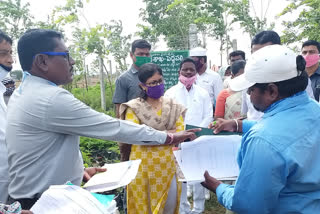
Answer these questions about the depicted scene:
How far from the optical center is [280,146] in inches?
56.1

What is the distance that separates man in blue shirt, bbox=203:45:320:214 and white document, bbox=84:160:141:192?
628mm

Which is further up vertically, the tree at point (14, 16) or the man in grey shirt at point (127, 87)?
the tree at point (14, 16)

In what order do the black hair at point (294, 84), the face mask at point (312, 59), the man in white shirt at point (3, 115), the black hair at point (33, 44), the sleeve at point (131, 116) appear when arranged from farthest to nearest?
the face mask at point (312, 59) → the sleeve at point (131, 116) → the man in white shirt at point (3, 115) → the black hair at point (33, 44) → the black hair at point (294, 84)

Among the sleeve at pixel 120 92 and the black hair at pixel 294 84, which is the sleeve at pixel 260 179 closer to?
the black hair at pixel 294 84

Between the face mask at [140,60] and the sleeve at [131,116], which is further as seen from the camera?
the face mask at [140,60]

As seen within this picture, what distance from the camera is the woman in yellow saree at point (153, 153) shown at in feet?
10.5

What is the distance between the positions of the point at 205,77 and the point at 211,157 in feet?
10.6

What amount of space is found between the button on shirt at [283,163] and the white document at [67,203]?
28.4 inches

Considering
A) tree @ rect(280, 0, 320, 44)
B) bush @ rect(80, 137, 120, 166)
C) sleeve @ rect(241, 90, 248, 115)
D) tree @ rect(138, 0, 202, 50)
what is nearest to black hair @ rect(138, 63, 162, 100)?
sleeve @ rect(241, 90, 248, 115)

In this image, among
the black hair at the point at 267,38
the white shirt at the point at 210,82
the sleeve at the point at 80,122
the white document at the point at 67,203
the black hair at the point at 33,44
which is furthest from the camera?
the white shirt at the point at 210,82

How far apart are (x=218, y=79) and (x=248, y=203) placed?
386cm

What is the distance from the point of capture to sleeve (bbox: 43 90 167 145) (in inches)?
69.6

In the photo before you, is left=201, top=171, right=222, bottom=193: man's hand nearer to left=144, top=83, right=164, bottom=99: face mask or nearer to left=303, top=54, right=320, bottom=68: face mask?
left=144, top=83, right=164, bottom=99: face mask

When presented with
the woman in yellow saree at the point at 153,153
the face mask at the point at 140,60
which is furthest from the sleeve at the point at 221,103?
the face mask at the point at 140,60
